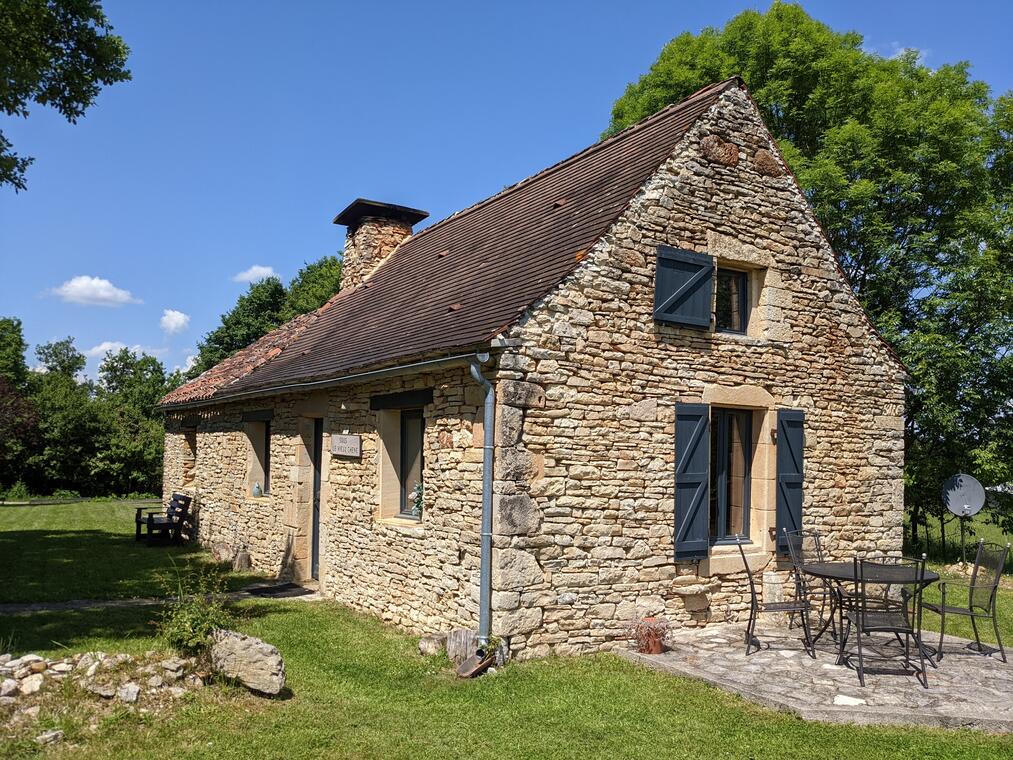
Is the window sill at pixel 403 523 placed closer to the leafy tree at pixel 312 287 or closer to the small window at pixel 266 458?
the small window at pixel 266 458

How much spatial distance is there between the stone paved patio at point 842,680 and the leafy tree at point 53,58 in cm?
1013

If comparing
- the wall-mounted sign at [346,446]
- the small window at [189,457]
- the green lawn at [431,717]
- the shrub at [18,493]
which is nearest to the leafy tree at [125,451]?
the shrub at [18,493]

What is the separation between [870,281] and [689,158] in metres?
9.52

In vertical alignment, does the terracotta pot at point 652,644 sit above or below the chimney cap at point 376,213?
below

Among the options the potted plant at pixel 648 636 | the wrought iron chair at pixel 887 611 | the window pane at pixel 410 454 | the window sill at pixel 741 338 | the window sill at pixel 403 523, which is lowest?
the potted plant at pixel 648 636

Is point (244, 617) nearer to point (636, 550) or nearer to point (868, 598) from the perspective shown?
point (636, 550)

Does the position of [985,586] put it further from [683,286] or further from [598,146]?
[598,146]

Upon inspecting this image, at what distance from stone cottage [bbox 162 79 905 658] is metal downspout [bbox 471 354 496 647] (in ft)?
0.09

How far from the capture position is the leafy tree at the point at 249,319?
109 ft

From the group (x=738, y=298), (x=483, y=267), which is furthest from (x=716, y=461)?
(x=483, y=267)

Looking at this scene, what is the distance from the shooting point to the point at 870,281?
54.0 ft

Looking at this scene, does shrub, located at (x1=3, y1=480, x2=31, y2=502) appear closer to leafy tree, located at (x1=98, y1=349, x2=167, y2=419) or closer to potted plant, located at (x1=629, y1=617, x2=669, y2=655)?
leafy tree, located at (x1=98, y1=349, x2=167, y2=419)

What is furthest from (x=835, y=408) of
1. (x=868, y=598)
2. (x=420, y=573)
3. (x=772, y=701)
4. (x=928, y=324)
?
(x=928, y=324)

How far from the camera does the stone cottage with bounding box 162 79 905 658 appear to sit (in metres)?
7.61
